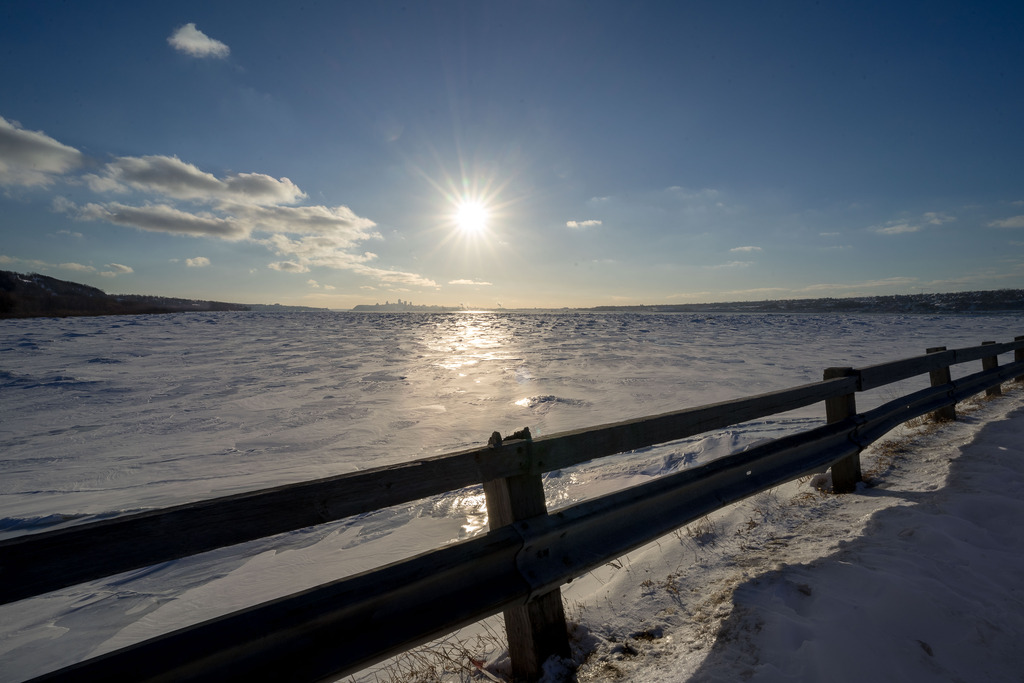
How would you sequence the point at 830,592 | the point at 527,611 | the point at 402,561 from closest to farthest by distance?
the point at 402,561 < the point at 527,611 < the point at 830,592

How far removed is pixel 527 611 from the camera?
2.13 m

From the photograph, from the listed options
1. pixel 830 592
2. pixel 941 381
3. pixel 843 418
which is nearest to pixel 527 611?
pixel 830 592

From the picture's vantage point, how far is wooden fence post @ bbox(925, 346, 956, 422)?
587 centimetres

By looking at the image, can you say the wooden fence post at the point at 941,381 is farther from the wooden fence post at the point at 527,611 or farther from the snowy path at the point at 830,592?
the wooden fence post at the point at 527,611

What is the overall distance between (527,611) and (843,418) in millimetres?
3490

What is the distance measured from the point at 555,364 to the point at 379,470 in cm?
1615

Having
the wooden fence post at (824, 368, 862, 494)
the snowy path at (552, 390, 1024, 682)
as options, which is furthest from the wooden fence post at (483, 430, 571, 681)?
the wooden fence post at (824, 368, 862, 494)

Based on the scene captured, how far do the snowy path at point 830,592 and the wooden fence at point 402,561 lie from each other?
0.50 meters

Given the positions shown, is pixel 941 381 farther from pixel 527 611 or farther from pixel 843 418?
pixel 527 611

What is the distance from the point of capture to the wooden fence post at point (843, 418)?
13.3 feet

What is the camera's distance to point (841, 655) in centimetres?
205

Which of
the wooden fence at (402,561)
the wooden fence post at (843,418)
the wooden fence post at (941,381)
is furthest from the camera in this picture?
the wooden fence post at (941,381)

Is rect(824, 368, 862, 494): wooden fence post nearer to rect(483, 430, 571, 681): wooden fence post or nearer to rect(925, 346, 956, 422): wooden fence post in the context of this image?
rect(925, 346, 956, 422): wooden fence post

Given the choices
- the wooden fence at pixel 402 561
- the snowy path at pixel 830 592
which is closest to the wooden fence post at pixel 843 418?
the snowy path at pixel 830 592
